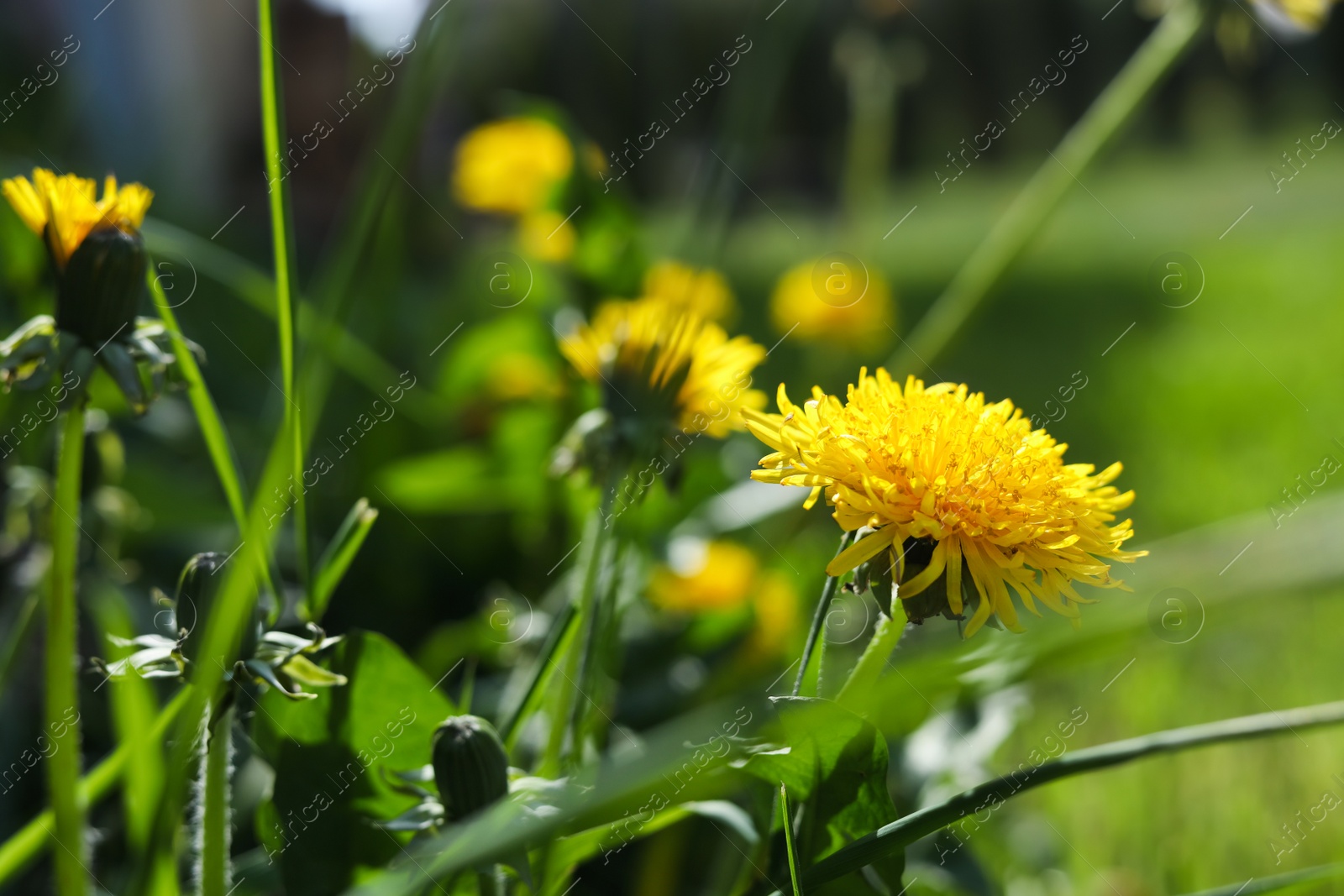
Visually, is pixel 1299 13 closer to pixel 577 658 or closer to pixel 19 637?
pixel 577 658

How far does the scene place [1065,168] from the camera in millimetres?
743

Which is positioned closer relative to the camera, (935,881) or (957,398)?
(957,398)

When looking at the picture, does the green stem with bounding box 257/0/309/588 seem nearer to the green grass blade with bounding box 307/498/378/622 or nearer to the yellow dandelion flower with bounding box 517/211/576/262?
the green grass blade with bounding box 307/498/378/622

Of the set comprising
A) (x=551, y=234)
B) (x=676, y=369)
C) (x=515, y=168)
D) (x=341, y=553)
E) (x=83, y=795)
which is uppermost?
(x=515, y=168)

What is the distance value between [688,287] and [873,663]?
1.24ft

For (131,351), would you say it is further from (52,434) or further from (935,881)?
(935,881)

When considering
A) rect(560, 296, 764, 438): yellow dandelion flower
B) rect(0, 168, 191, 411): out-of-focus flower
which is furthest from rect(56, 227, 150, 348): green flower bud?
rect(560, 296, 764, 438): yellow dandelion flower

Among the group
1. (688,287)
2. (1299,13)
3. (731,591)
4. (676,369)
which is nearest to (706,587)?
(731,591)

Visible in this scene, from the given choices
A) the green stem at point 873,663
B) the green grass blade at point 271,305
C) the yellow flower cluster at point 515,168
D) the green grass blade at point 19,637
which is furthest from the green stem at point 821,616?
the yellow flower cluster at point 515,168

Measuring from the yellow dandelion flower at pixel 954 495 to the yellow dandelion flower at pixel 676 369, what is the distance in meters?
0.13

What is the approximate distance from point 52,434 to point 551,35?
11.9 ft

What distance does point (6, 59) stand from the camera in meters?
1.65

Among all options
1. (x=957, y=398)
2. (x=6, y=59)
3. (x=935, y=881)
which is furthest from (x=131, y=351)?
(x=6, y=59)

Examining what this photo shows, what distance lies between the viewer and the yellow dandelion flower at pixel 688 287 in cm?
71
